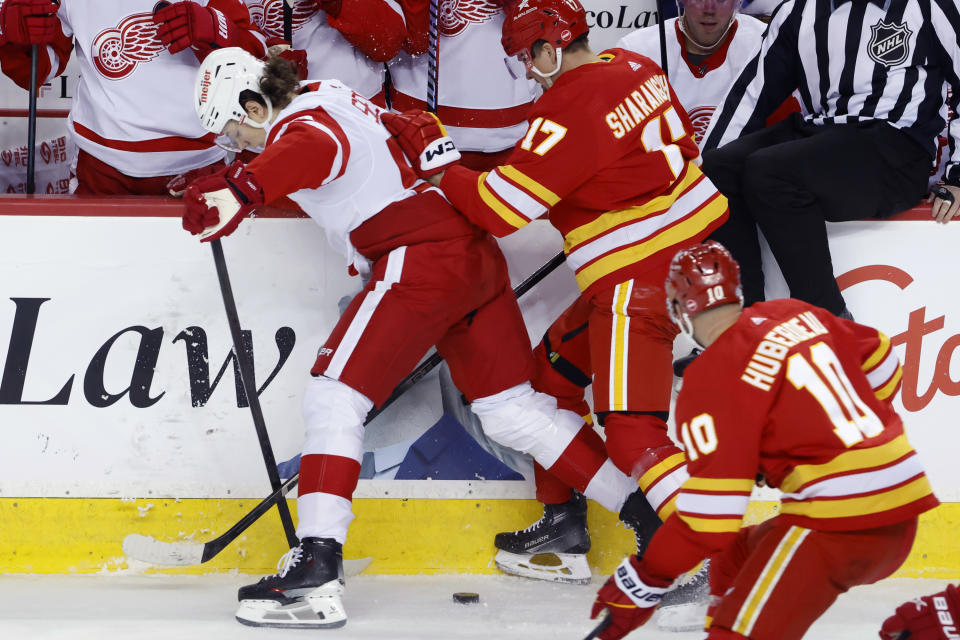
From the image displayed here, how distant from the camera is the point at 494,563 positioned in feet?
9.25

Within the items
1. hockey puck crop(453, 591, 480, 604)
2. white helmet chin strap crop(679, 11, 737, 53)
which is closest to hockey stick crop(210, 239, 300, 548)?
hockey puck crop(453, 591, 480, 604)

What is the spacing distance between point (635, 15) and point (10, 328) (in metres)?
2.30

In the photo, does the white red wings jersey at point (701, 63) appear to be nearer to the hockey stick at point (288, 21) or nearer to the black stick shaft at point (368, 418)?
the black stick shaft at point (368, 418)

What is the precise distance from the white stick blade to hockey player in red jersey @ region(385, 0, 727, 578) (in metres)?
1.00

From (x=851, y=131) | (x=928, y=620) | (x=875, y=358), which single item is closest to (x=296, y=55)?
(x=851, y=131)

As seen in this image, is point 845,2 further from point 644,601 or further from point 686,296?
point 644,601

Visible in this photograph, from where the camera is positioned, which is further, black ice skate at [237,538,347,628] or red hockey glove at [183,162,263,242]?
black ice skate at [237,538,347,628]

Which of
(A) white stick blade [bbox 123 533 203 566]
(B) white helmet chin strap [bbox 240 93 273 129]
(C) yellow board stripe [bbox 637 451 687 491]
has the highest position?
(B) white helmet chin strap [bbox 240 93 273 129]

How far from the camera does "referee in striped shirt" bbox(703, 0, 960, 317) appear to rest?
2.60 m

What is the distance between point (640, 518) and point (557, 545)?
28 centimetres

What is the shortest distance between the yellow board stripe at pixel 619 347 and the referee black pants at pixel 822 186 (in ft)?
1.51

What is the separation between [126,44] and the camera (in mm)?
3008

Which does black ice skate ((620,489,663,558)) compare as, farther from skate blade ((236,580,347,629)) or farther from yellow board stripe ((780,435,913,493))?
yellow board stripe ((780,435,913,493))

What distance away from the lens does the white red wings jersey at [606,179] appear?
7.61 feet
